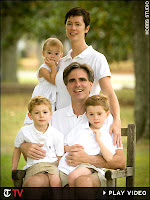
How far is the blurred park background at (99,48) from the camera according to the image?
11617 mm

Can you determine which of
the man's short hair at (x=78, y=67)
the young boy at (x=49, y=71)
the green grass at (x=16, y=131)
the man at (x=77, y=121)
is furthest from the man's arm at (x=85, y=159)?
the green grass at (x=16, y=131)

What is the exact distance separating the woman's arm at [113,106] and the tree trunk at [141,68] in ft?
24.2

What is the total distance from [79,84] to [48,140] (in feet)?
1.77

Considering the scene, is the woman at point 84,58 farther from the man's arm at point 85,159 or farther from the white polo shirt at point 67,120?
the man's arm at point 85,159

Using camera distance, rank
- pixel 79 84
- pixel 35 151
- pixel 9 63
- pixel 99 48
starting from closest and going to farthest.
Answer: pixel 35 151 → pixel 79 84 → pixel 99 48 → pixel 9 63

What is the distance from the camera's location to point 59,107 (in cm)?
473

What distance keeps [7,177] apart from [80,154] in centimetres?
477

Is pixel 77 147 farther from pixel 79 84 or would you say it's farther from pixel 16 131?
pixel 16 131

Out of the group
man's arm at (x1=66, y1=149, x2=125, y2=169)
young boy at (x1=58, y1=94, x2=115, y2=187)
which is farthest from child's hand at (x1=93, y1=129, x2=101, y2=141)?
man's arm at (x1=66, y1=149, x2=125, y2=169)

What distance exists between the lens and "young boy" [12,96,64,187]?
3.99 m

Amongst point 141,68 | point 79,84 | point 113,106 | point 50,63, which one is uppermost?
point 141,68

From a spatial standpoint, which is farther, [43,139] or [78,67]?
[78,67]

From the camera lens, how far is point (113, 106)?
443 cm

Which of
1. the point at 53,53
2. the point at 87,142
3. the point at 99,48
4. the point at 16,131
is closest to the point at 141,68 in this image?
the point at 16,131
